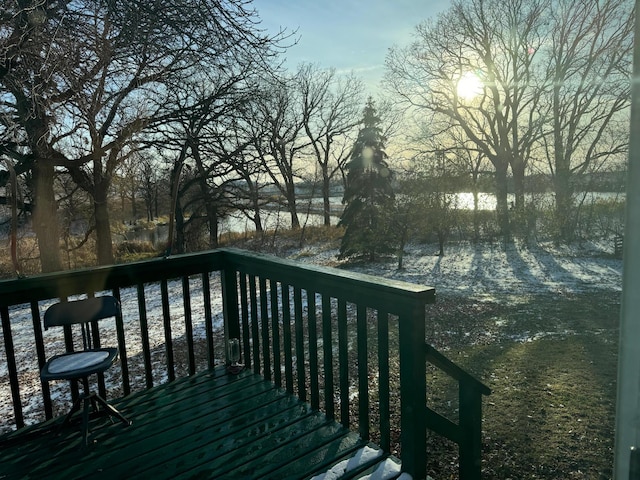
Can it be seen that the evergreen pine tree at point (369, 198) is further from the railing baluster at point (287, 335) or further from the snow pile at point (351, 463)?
the snow pile at point (351, 463)

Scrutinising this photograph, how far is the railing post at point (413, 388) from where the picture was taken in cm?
169

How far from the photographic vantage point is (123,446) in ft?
6.87

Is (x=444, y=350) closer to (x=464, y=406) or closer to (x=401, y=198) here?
(x=464, y=406)

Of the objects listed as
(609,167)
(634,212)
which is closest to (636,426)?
(634,212)

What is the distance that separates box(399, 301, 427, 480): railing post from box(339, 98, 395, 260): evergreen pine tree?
1027 cm

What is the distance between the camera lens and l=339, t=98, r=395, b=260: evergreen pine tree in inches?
476

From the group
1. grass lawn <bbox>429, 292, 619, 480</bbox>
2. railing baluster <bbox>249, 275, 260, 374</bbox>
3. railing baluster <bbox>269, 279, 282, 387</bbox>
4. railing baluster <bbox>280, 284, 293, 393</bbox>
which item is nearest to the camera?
railing baluster <bbox>280, 284, 293, 393</bbox>

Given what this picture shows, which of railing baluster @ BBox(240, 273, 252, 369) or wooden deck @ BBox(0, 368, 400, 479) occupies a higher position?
railing baluster @ BBox(240, 273, 252, 369)

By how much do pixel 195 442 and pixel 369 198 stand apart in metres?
11.1

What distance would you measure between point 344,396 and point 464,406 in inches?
25.5

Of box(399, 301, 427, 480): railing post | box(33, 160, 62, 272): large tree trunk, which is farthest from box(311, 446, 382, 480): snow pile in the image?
box(33, 160, 62, 272): large tree trunk

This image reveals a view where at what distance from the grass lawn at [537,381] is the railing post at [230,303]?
160 centimetres

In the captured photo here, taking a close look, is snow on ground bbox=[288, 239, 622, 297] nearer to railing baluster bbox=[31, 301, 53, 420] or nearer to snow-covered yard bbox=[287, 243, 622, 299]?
snow-covered yard bbox=[287, 243, 622, 299]

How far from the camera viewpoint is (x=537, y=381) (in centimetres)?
418
